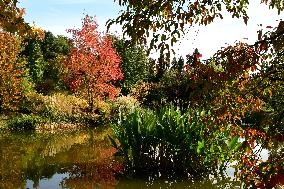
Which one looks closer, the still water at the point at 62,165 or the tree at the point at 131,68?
the still water at the point at 62,165

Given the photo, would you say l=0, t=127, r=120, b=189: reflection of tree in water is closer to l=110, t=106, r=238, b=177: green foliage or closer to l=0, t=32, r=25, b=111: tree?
l=110, t=106, r=238, b=177: green foliage

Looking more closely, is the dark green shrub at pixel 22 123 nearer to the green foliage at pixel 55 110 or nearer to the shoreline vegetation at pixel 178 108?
the shoreline vegetation at pixel 178 108

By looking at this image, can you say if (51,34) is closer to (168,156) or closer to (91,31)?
(91,31)

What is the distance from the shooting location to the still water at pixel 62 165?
941 centimetres

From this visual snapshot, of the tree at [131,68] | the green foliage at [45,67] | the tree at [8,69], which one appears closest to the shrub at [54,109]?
the tree at [8,69]

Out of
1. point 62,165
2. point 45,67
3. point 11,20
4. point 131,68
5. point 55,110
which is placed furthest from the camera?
point 45,67

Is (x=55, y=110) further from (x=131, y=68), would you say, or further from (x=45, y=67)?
(x=45, y=67)

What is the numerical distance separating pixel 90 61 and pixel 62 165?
1515 centimetres

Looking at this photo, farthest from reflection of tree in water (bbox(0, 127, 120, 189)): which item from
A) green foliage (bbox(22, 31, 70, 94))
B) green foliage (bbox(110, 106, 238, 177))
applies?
green foliage (bbox(22, 31, 70, 94))

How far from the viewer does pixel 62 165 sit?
→ 11.9m

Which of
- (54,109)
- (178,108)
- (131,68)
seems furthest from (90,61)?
(178,108)

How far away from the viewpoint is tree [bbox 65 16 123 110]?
26359mm

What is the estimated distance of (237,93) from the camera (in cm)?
507

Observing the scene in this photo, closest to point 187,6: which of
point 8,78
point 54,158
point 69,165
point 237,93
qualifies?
point 237,93
